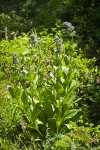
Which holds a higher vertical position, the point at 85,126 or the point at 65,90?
the point at 65,90

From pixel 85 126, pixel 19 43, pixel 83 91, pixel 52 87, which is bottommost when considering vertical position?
pixel 85 126

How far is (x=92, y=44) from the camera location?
6.04 metres

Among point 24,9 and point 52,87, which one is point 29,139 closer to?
point 52,87

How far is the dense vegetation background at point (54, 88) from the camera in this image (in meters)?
3.75

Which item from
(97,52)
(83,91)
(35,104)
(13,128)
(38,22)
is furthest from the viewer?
(38,22)

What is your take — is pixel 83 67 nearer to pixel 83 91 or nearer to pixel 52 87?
pixel 83 91

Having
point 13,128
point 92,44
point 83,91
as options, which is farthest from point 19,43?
point 13,128

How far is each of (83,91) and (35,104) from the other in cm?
116

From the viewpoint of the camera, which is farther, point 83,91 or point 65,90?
point 83,91

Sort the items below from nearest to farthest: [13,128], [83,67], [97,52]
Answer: [13,128], [83,67], [97,52]

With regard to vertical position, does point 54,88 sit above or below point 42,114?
above

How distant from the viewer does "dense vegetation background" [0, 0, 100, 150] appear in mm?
3750

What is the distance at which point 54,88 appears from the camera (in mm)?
3893

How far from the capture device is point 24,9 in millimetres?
8266
